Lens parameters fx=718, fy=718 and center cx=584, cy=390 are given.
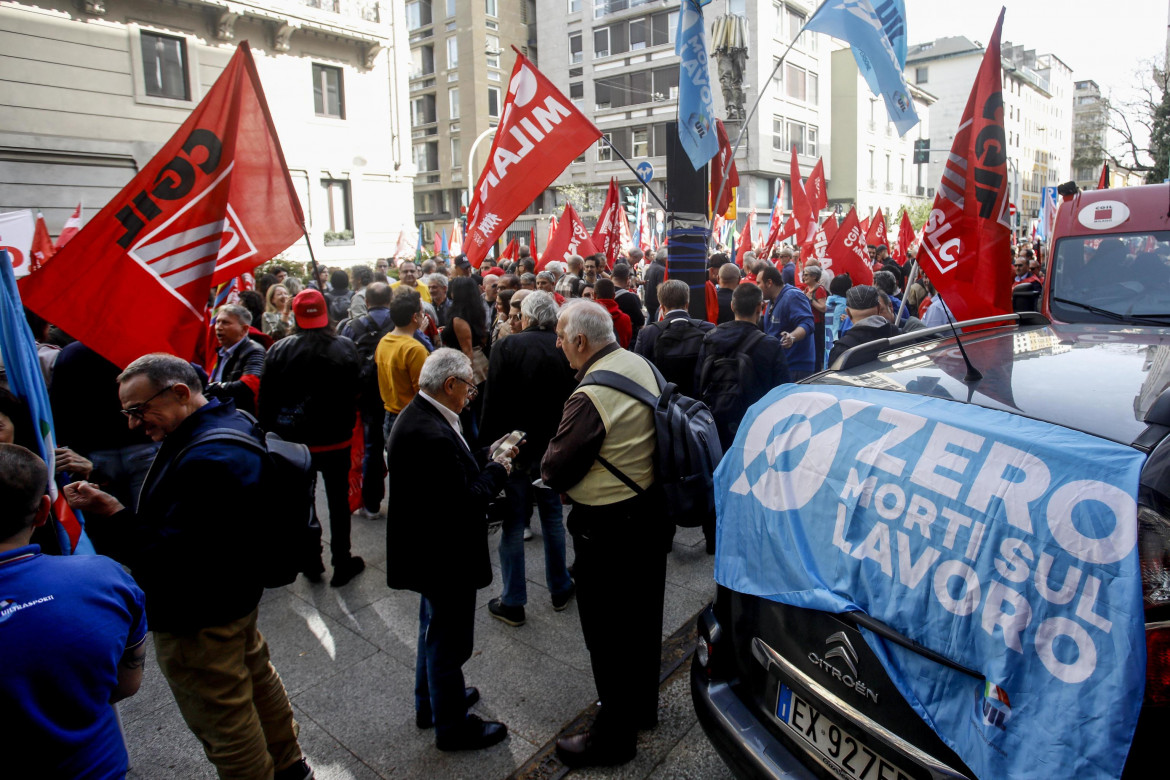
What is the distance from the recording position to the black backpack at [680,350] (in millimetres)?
5348

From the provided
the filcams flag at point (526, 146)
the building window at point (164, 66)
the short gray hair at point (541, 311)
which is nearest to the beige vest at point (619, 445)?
the short gray hair at point (541, 311)

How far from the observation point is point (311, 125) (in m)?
24.0

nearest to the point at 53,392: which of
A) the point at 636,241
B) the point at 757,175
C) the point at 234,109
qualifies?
the point at 234,109

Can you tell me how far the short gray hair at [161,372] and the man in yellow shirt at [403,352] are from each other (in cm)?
235

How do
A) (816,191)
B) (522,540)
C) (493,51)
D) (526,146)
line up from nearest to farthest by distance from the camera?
(522,540)
(526,146)
(816,191)
(493,51)

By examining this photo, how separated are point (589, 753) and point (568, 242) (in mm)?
9306

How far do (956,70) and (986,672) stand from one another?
8816 centimetres

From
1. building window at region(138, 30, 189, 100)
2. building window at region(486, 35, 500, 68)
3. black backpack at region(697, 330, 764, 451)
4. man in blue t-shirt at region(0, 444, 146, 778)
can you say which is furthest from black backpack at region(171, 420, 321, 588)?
building window at region(486, 35, 500, 68)

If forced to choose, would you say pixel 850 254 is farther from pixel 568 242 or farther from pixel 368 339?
pixel 368 339

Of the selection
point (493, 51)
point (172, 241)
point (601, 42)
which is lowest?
point (172, 241)

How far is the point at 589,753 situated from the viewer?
3.04 meters

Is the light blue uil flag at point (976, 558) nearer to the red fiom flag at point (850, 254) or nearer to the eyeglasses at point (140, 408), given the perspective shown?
the eyeglasses at point (140, 408)

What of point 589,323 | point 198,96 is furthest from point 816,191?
point 198,96

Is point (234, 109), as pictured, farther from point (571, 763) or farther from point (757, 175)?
point (757, 175)
